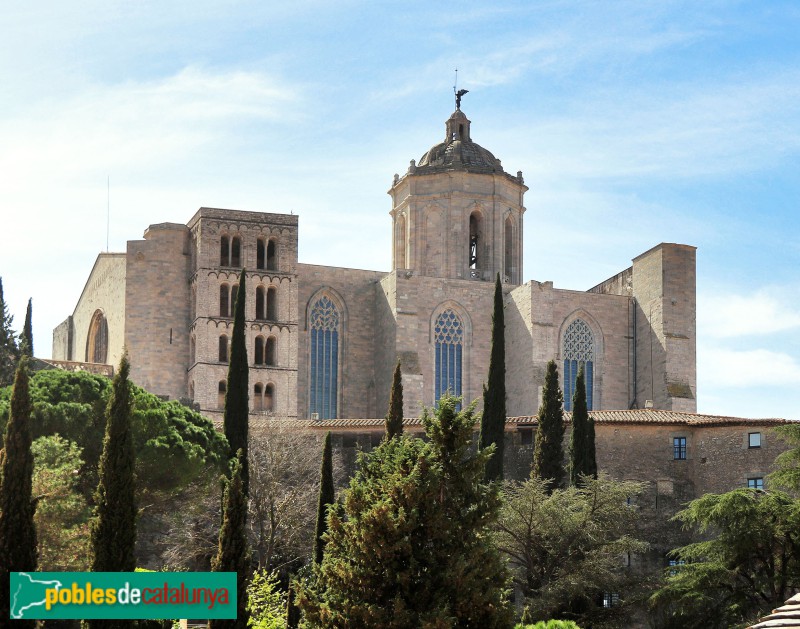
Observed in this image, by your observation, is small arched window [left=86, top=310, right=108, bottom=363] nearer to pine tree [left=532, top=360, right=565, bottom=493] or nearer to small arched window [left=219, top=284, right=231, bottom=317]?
small arched window [left=219, top=284, right=231, bottom=317]

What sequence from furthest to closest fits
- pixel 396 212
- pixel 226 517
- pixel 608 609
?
pixel 396 212 → pixel 608 609 → pixel 226 517

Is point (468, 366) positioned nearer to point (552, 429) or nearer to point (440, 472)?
point (552, 429)

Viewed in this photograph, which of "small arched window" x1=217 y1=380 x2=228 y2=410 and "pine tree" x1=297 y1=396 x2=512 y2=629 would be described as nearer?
"pine tree" x1=297 y1=396 x2=512 y2=629

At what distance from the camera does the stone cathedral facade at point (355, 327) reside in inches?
2388

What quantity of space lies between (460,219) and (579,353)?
7915 mm

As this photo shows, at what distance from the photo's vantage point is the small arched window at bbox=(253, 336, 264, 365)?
60.9 metres

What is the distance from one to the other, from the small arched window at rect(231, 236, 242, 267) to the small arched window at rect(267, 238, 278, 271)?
1.14m

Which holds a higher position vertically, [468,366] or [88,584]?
[468,366]

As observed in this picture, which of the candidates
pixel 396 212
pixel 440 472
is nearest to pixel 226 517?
pixel 440 472

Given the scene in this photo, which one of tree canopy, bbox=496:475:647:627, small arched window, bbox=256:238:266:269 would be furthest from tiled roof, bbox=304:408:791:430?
small arched window, bbox=256:238:266:269

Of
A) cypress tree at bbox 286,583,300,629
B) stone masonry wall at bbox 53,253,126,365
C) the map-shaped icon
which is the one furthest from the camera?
stone masonry wall at bbox 53,253,126,365

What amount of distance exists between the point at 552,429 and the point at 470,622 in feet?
59.9

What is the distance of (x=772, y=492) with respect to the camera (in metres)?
40.5

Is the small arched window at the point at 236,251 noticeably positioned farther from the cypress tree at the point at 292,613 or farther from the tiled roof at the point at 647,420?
the cypress tree at the point at 292,613
